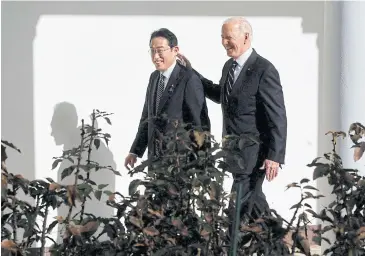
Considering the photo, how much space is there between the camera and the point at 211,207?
3.58m

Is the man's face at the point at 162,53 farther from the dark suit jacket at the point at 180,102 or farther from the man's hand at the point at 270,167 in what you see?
the man's hand at the point at 270,167

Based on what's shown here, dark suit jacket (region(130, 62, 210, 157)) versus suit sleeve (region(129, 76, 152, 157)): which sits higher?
dark suit jacket (region(130, 62, 210, 157))

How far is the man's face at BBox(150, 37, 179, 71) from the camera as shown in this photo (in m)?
5.92

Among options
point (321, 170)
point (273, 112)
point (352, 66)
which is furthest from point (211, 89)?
point (321, 170)

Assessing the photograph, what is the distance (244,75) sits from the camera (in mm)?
5746

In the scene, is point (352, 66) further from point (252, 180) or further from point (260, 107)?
point (252, 180)

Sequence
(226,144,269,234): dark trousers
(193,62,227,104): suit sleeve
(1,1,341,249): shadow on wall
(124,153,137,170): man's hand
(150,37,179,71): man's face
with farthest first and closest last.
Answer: (1,1,341,249): shadow on wall, (124,153,137,170): man's hand, (193,62,227,104): suit sleeve, (150,37,179,71): man's face, (226,144,269,234): dark trousers

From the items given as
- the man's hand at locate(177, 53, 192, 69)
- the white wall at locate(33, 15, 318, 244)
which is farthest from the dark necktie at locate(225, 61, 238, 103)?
the white wall at locate(33, 15, 318, 244)

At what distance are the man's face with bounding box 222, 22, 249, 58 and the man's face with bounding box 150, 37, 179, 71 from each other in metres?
0.43

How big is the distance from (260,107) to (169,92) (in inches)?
27.1

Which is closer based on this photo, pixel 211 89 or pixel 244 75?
pixel 244 75

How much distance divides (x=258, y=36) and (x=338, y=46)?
3.96 ft

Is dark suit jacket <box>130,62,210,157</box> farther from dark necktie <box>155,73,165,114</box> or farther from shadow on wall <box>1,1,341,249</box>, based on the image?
shadow on wall <box>1,1,341,249</box>

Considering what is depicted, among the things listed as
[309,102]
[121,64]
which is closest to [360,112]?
[309,102]
